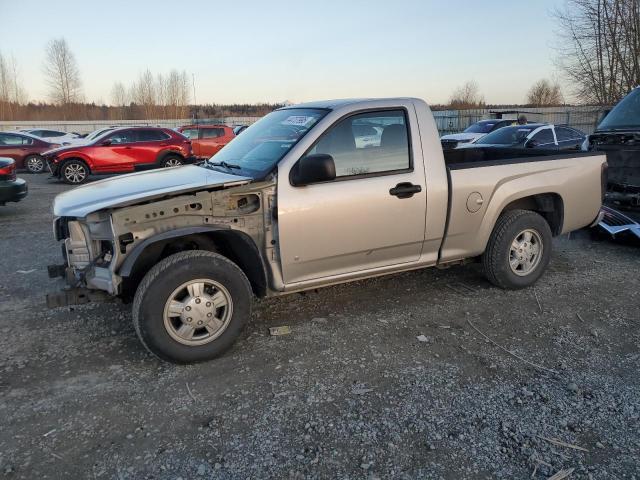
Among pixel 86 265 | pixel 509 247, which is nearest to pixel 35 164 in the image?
pixel 86 265

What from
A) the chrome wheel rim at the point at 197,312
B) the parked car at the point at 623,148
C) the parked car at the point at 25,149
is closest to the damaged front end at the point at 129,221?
the chrome wheel rim at the point at 197,312

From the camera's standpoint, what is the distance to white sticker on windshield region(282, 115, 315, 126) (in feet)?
13.4

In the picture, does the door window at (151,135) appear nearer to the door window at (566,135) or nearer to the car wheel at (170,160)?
the car wheel at (170,160)

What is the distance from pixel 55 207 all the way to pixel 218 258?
4.54ft

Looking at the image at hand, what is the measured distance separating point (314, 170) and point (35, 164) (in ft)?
60.7

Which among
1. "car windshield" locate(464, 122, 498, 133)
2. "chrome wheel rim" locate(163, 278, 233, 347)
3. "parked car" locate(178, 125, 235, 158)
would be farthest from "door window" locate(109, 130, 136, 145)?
"chrome wheel rim" locate(163, 278, 233, 347)

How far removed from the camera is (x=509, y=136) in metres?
12.6

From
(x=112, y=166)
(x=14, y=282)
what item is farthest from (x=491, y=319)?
(x=112, y=166)

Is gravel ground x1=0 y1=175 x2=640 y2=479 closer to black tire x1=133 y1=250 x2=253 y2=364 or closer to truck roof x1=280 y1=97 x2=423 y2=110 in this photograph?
black tire x1=133 y1=250 x2=253 y2=364

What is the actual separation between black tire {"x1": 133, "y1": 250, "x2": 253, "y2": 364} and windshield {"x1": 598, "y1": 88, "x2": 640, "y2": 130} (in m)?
6.24

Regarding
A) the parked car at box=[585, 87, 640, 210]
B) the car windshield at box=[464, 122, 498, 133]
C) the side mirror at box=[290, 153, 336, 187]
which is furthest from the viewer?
the car windshield at box=[464, 122, 498, 133]

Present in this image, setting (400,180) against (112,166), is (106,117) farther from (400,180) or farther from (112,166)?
(400,180)

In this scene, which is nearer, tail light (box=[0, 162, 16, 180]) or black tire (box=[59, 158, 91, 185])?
tail light (box=[0, 162, 16, 180])

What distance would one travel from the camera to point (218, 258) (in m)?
3.59
